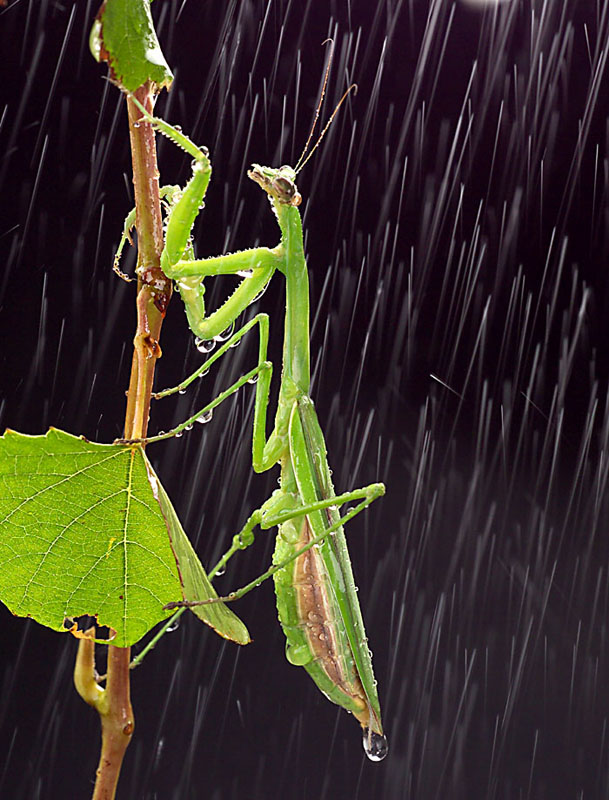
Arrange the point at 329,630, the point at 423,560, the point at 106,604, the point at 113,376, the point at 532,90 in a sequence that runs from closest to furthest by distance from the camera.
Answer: the point at 106,604 → the point at 329,630 → the point at 113,376 → the point at 423,560 → the point at 532,90

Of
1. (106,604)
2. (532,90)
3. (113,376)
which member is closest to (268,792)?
(113,376)

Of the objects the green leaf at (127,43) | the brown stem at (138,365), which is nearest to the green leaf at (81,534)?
the brown stem at (138,365)

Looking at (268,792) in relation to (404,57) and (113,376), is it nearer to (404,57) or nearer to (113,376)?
(113,376)

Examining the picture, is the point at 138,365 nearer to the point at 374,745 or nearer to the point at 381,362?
the point at 374,745

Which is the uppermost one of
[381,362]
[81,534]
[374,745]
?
[381,362]

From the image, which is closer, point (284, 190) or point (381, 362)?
point (284, 190)

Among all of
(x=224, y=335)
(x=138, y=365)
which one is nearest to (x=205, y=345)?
(x=224, y=335)

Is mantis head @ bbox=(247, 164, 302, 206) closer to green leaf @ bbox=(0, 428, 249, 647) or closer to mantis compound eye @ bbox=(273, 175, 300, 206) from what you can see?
mantis compound eye @ bbox=(273, 175, 300, 206)
